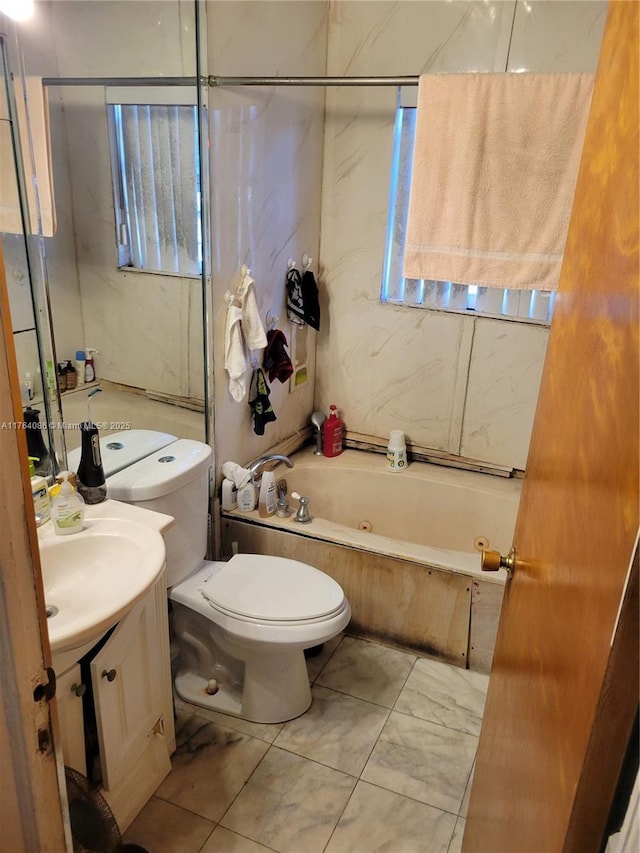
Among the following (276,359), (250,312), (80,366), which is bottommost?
(276,359)

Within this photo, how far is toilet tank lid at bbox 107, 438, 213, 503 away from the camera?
1.86 m

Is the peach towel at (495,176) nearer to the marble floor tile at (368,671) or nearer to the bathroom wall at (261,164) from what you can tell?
the bathroom wall at (261,164)

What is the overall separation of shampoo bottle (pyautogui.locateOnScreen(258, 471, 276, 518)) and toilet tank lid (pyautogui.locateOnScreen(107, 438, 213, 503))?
1.29 feet

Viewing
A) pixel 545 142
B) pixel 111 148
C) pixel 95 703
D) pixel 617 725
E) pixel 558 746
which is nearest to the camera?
pixel 617 725

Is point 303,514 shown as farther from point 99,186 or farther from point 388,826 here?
point 99,186

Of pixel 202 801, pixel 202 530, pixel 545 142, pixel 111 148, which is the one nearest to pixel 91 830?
pixel 202 801

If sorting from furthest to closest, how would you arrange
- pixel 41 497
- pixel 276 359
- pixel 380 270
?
pixel 380 270, pixel 276 359, pixel 41 497

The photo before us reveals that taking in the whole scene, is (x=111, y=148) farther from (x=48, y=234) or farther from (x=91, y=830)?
(x=91, y=830)

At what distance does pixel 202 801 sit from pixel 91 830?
0.34 m

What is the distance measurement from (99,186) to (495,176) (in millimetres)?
1263

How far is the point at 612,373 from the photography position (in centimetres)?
69

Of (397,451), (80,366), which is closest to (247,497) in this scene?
(397,451)

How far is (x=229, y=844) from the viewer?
67.1 inches

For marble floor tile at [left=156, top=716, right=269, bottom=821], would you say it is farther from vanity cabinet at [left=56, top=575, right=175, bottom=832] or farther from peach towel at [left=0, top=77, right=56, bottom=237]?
peach towel at [left=0, top=77, right=56, bottom=237]
